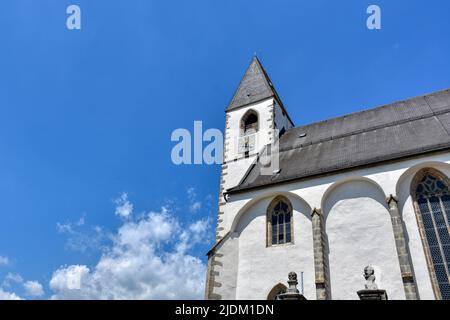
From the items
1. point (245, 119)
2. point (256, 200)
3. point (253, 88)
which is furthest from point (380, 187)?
point (253, 88)

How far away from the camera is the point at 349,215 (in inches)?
459

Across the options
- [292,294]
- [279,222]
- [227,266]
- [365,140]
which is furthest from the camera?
[365,140]

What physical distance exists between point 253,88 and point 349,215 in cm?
1279

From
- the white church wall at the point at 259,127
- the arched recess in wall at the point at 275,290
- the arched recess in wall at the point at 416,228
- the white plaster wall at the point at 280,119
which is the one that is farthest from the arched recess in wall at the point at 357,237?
the white plaster wall at the point at 280,119

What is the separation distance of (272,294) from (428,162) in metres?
6.68

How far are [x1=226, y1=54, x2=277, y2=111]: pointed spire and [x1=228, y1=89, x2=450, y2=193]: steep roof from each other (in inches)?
168

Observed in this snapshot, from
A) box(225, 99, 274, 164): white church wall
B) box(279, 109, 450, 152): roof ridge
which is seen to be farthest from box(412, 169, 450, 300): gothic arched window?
box(225, 99, 274, 164): white church wall

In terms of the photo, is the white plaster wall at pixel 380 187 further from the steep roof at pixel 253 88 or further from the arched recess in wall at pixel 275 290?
the steep roof at pixel 253 88

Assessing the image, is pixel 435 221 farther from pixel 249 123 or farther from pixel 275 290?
pixel 249 123

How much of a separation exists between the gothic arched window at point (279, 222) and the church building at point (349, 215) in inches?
1.6

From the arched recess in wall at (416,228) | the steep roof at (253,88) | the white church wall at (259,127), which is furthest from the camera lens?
the steep roof at (253,88)

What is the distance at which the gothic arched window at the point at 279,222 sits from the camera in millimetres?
12609

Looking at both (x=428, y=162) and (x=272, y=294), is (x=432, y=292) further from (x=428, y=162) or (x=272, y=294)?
(x=272, y=294)

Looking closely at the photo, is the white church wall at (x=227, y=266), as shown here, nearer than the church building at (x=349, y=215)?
No
